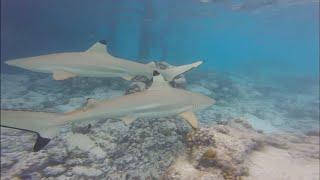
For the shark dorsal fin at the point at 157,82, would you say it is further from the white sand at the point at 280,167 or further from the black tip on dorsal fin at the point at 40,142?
the white sand at the point at 280,167

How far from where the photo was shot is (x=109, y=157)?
8.71 m

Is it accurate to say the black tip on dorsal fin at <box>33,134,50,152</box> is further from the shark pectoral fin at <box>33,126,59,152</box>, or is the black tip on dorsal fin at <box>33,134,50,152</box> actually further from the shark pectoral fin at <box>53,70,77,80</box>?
the shark pectoral fin at <box>53,70,77,80</box>

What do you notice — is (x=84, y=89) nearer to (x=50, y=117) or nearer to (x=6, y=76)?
(x=6, y=76)

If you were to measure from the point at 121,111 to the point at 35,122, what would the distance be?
1.39 m

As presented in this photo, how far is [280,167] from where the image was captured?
779cm

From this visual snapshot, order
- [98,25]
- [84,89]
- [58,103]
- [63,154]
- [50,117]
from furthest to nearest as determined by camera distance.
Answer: [98,25]
[84,89]
[58,103]
[63,154]
[50,117]

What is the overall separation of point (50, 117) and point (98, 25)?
68.0 metres

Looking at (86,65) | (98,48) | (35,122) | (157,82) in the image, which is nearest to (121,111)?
(157,82)

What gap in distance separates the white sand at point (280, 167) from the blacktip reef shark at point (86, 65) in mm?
2680

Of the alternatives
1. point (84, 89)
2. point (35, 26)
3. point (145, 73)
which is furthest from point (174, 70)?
point (35, 26)

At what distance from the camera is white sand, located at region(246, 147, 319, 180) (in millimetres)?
7293

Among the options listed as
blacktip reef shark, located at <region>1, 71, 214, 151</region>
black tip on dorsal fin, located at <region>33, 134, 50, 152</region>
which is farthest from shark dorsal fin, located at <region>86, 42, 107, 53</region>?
black tip on dorsal fin, located at <region>33, 134, 50, 152</region>

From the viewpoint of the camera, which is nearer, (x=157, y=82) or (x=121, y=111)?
(x=121, y=111)

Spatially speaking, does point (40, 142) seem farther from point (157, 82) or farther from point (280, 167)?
point (280, 167)
